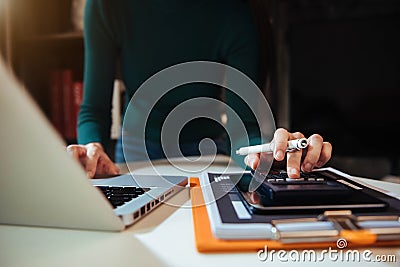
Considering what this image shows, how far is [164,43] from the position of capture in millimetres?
1100

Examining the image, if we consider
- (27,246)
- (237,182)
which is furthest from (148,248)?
(237,182)

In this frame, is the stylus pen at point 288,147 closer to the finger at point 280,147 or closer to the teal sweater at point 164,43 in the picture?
the finger at point 280,147

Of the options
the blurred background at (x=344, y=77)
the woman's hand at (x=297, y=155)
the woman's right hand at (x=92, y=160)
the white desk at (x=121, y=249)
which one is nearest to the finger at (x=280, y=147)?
the woman's hand at (x=297, y=155)

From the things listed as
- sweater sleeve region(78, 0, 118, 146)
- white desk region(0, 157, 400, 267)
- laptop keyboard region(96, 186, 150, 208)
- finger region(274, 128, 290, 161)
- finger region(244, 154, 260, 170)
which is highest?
sweater sleeve region(78, 0, 118, 146)

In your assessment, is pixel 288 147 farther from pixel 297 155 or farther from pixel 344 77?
pixel 344 77

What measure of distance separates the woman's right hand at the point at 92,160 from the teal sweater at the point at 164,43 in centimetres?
31

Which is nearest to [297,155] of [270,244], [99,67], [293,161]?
[293,161]

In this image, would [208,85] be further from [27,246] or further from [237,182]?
[27,246]

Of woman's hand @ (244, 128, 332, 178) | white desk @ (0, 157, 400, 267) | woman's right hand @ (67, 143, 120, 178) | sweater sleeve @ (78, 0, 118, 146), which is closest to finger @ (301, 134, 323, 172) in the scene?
woman's hand @ (244, 128, 332, 178)

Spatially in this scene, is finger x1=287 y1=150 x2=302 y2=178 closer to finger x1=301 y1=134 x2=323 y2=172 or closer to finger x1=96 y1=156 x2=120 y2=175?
finger x1=301 y1=134 x2=323 y2=172

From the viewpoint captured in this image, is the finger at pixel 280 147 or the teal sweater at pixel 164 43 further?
the teal sweater at pixel 164 43

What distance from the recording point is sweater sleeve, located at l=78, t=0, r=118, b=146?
0.95 meters

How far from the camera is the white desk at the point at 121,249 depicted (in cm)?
29

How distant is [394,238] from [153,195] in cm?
26
